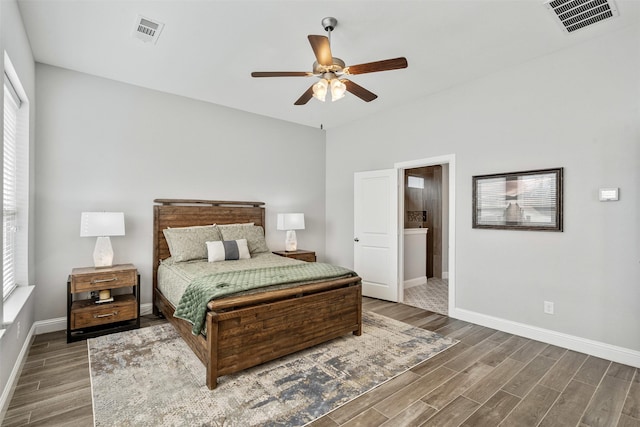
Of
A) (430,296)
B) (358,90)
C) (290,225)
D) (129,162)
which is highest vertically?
(358,90)

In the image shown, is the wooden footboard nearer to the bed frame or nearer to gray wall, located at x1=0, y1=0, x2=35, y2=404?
the bed frame

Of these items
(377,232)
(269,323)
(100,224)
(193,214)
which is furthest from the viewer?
(377,232)

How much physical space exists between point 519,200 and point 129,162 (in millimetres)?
4585

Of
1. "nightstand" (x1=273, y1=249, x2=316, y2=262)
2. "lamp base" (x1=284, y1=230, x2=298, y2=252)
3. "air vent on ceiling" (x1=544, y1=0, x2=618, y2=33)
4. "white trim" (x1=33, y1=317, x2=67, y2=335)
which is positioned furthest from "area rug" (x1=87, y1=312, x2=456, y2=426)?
"air vent on ceiling" (x1=544, y1=0, x2=618, y2=33)

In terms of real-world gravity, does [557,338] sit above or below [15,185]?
below

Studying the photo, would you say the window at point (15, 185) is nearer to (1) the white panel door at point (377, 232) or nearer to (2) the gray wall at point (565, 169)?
(1) the white panel door at point (377, 232)

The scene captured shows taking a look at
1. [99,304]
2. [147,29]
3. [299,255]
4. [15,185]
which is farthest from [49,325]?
[147,29]

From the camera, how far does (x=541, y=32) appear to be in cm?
284

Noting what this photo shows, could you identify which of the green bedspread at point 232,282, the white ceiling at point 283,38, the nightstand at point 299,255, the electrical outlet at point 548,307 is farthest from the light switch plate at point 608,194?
the nightstand at point 299,255

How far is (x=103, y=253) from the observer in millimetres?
3461

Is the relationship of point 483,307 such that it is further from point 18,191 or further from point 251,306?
point 18,191

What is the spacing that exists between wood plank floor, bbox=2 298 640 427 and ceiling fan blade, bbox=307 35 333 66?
251 cm

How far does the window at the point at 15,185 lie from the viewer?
2.66 m

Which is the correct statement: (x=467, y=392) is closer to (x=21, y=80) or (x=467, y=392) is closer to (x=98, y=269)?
(x=98, y=269)
